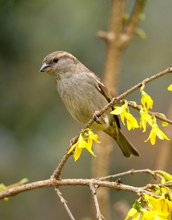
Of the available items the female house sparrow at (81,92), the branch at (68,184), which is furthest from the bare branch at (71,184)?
the female house sparrow at (81,92)

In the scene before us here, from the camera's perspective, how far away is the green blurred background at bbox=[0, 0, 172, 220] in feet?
18.2

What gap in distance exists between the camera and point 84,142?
270cm

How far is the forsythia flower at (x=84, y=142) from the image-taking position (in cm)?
269

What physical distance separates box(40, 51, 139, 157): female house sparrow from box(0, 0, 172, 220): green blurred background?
929mm

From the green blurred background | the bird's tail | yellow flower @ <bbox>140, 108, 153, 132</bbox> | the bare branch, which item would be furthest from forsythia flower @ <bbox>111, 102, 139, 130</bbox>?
the green blurred background

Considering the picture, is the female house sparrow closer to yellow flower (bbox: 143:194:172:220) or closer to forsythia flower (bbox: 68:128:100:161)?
forsythia flower (bbox: 68:128:100:161)

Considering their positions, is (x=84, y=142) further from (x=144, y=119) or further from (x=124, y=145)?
(x=124, y=145)

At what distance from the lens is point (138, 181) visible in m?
6.13

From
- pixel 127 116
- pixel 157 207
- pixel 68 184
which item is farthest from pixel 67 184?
pixel 157 207

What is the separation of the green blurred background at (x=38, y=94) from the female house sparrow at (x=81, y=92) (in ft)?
3.05

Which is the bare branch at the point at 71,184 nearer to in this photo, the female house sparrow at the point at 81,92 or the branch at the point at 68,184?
the branch at the point at 68,184

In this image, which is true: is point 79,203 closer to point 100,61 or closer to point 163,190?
point 100,61

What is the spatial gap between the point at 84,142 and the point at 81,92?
1813mm

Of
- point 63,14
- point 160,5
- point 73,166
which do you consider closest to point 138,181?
point 73,166
